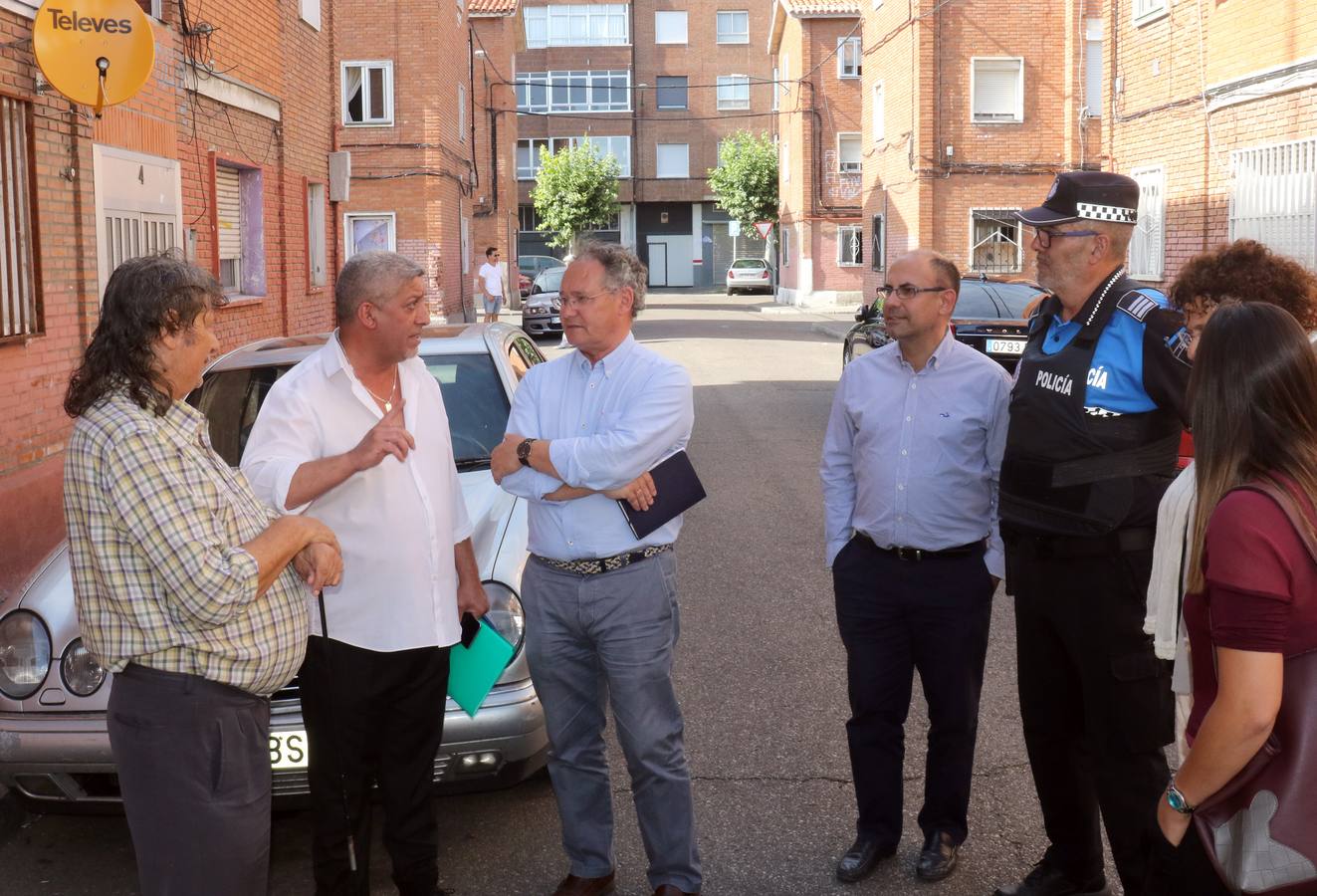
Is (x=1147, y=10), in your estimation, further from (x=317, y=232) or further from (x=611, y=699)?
(x=611, y=699)

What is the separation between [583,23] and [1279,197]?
182 ft

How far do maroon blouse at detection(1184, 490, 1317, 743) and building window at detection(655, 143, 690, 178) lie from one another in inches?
2537

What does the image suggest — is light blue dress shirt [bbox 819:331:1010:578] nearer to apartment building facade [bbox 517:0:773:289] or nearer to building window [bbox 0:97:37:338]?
building window [bbox 0:97:37:338]

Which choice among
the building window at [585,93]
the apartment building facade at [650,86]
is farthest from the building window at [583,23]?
the building window at [585,93]

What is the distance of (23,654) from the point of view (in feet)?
14.1

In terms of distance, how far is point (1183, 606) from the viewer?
248 centimetres

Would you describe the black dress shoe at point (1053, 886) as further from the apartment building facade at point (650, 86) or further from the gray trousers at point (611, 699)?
the apartment building facade at point (650, 86)

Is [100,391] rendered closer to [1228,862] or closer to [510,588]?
[510,588]

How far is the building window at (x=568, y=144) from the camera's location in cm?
6500

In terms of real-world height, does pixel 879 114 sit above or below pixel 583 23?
below

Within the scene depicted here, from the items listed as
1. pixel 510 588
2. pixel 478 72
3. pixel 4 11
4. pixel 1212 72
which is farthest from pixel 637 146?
pixel 510 588

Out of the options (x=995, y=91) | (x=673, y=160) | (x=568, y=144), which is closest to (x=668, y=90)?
(x=673, y=160)

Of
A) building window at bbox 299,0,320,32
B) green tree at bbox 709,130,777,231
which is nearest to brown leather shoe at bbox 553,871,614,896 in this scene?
building window at bbox 299,0,320,32

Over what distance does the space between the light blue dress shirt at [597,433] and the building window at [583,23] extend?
6388cm
